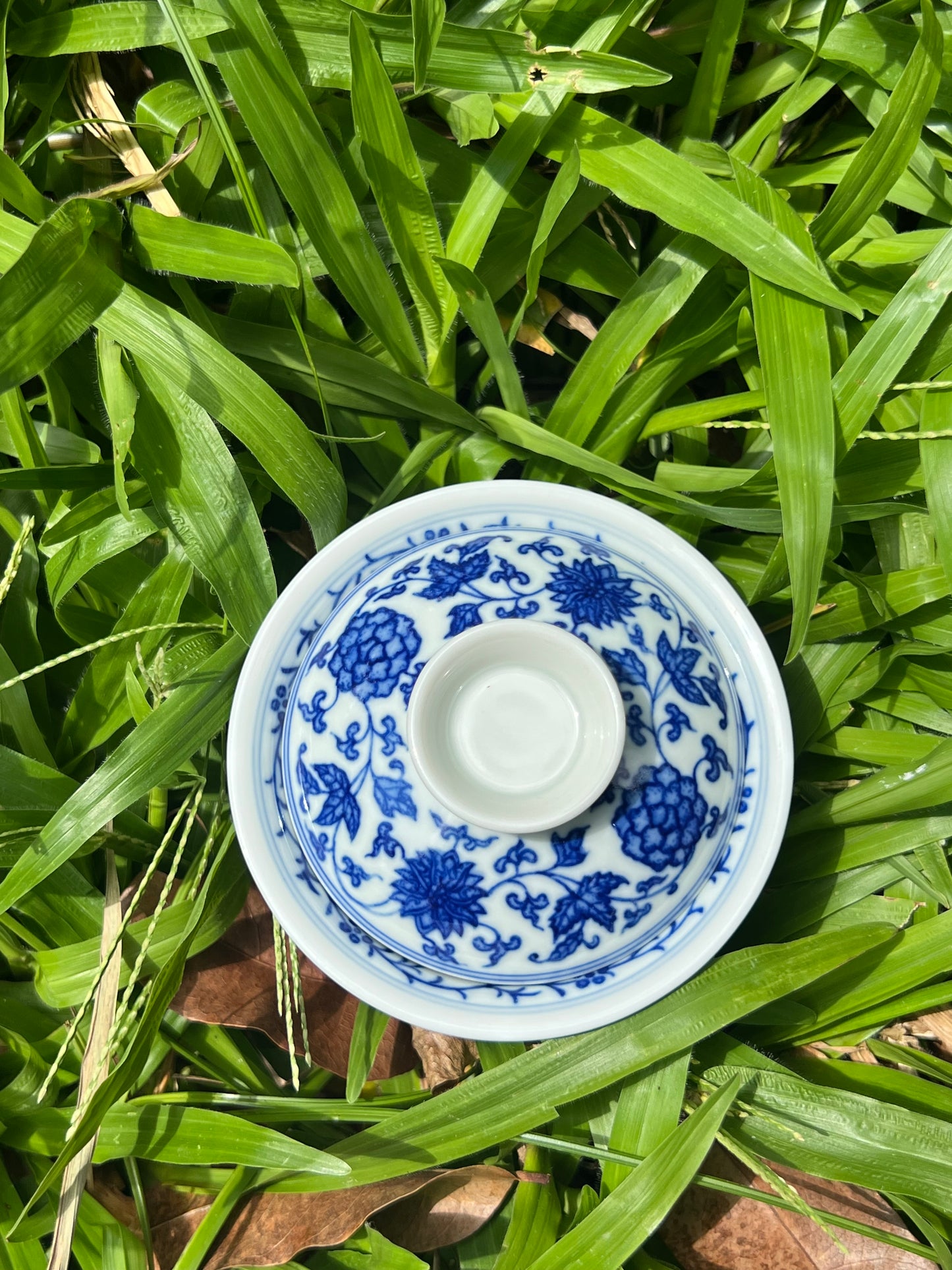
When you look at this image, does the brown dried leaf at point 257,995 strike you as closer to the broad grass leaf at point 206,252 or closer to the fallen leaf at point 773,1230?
the fallen leaf at point 773,1230

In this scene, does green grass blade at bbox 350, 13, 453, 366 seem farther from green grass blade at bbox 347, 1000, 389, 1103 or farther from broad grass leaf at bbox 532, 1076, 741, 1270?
broad grass leaf at bbox 532, 1076, 741, 1270

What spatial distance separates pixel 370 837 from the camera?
1.09m

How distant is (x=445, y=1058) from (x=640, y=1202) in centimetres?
34

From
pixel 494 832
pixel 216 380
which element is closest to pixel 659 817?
pixel 494 832

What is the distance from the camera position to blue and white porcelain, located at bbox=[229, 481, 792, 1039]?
107 cm

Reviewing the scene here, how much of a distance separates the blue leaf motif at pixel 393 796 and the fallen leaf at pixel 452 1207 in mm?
631

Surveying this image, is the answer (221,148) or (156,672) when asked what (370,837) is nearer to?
(156,672)

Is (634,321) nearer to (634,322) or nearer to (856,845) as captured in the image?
(634,322)

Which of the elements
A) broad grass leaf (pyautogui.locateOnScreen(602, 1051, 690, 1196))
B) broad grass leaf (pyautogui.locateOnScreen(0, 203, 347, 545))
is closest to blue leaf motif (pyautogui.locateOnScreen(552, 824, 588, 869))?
broad grass leaf (pyautogui.locateOnScreen(602, 1051, 690, 1196))

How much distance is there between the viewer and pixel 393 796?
108cm

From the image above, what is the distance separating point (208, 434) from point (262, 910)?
0.69 metres

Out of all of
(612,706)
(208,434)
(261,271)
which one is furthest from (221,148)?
(612,706)

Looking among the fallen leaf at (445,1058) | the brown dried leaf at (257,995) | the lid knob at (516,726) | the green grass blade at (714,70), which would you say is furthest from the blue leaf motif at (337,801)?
the green grass blade at (714,70)

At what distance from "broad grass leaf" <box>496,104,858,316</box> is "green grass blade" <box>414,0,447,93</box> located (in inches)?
5.1
